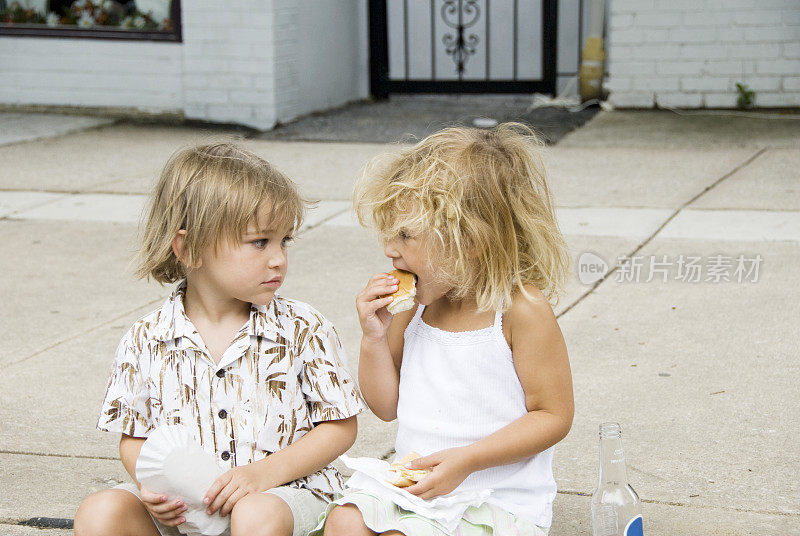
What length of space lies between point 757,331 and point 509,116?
558 cm

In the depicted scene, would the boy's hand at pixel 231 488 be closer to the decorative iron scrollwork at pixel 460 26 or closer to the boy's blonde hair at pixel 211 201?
the boy's blonde hair at pixel 211 201

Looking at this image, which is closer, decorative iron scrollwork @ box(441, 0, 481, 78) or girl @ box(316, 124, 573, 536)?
girl @ box(316, 124, 573, 536)

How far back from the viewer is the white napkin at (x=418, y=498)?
221 centimetres

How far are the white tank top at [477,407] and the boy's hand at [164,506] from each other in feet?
1.71

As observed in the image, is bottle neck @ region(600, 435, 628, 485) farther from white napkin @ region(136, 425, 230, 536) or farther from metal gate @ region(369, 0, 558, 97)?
metal gate @ region(369, 0, 558, 97)

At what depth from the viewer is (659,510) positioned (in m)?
2.87

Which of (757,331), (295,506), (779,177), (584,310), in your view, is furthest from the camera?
(779,177)

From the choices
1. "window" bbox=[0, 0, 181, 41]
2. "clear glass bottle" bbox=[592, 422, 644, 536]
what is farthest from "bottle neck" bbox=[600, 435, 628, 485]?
"window" bbox=[0, 0, 181, 41]

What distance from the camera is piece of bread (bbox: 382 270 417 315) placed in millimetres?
2283

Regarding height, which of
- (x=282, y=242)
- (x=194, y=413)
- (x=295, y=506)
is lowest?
(x=295, y=506)

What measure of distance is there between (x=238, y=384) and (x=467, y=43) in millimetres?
8794

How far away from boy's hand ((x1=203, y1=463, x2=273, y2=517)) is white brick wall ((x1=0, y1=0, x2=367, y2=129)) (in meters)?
7.36

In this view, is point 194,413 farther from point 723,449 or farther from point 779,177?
point 779,177

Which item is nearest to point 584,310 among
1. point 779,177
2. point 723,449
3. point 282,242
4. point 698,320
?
point 698,320
